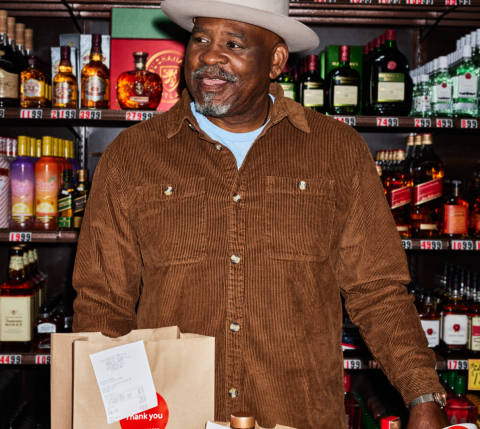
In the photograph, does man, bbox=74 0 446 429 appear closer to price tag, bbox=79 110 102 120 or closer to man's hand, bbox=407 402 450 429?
man's hand, bbox=407 402 450 429

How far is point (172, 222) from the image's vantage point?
1407 mm

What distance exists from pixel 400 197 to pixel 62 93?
1640mm

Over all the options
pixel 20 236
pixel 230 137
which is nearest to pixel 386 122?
pixel 230 137

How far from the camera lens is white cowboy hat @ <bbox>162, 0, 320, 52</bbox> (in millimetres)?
1408

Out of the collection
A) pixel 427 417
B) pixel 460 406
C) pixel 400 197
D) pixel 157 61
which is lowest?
pixel 460 406

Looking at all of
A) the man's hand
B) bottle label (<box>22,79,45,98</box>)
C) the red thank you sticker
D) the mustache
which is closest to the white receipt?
the red thank you sticker

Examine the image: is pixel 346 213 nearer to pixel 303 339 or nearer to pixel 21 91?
pixel 303 339

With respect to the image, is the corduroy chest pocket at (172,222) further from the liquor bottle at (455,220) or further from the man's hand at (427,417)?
the liquor bottle at (455,220)

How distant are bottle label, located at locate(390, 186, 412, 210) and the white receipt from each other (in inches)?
70.8

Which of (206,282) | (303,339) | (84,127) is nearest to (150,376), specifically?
(206,282)

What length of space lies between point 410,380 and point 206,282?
551mm

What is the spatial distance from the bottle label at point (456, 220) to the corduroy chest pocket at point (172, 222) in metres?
1.52

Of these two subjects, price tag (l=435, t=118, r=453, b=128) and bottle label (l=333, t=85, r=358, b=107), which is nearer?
price tag (l=435, t=118, r=453, b=128)

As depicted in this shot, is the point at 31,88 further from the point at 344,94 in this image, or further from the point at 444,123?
the point at 444,123
